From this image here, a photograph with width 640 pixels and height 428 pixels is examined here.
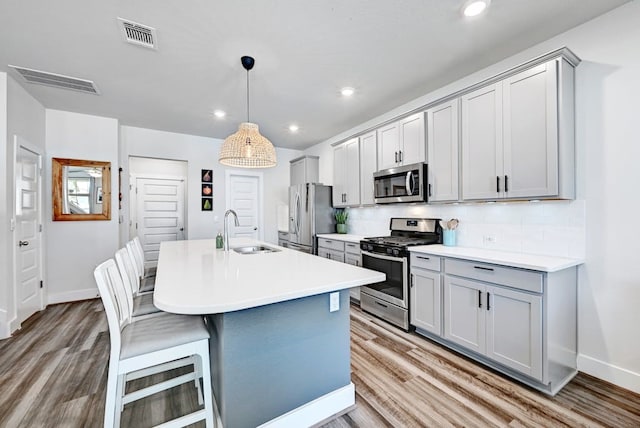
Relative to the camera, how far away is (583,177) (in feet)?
7.15

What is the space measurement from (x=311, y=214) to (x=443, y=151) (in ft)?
8.18

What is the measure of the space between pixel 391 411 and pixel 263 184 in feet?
16.1

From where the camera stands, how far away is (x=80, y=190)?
4109mm

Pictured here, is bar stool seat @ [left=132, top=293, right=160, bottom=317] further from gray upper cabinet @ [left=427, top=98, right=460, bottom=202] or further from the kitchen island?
gray upper cabinet @ [left=427, top=98, right=460, bottom=202]

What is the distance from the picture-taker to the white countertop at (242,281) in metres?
1.20

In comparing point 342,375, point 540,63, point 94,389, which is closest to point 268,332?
point 342,375

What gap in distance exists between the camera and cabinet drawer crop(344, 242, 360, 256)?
12.4ft

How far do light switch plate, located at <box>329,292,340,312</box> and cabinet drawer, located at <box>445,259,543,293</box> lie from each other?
1.33 meters

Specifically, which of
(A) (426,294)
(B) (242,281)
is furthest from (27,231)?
(A) (426,294)

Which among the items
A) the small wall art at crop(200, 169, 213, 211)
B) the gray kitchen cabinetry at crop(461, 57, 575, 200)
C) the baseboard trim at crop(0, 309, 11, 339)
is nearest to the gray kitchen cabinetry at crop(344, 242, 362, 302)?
the gray kitchen cabinetry at crop(461, 57, 575, 200)

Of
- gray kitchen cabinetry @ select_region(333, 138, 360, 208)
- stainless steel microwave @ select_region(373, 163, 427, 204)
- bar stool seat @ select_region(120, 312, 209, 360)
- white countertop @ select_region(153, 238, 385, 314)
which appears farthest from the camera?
gray kitchen cabinetry @ select_region(333, 138, 360, 208)

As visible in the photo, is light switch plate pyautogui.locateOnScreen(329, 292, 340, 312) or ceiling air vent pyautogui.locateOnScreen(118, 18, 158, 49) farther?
ceiling air vent pyautogui.locateOnScreen(118, 18, 158, 49)

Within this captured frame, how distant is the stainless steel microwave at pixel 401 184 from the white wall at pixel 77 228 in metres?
4.06

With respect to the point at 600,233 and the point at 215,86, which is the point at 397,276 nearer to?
the point at 600,233
